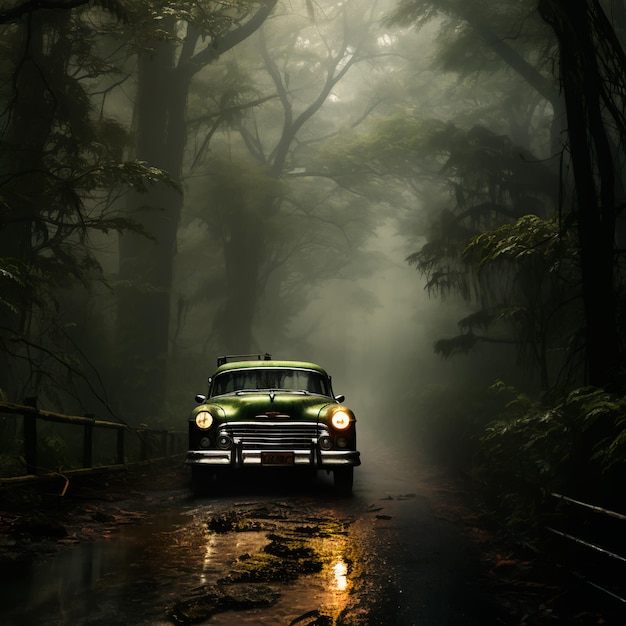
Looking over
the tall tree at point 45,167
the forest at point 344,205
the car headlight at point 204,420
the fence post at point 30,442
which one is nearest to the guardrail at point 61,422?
the fence post at point 30,442

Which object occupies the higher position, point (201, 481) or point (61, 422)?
point (61, 422)

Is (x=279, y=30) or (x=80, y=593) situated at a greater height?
(x=279, y=30)

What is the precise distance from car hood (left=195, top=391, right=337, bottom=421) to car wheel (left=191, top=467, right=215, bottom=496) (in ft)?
2.61

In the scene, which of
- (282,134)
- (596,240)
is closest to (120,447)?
(596,240)

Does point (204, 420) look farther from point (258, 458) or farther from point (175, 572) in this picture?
point (175, 572)

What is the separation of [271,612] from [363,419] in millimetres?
35600

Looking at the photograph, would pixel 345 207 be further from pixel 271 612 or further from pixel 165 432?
pixel 271 612

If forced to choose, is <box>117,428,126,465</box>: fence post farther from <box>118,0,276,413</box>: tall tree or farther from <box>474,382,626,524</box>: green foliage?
<box>118,0,276,413</box>: tall tree

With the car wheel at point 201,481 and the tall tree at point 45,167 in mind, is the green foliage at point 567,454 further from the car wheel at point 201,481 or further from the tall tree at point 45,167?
the tall tree at point 45,167

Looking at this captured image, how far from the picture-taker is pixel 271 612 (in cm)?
439

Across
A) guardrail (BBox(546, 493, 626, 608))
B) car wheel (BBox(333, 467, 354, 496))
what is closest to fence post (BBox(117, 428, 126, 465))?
car wheel (BBox(333, 467, 354, 496))

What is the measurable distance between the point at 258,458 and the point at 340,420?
1.26m

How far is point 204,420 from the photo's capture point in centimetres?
949

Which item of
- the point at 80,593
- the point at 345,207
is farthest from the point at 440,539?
the point at 345,207
